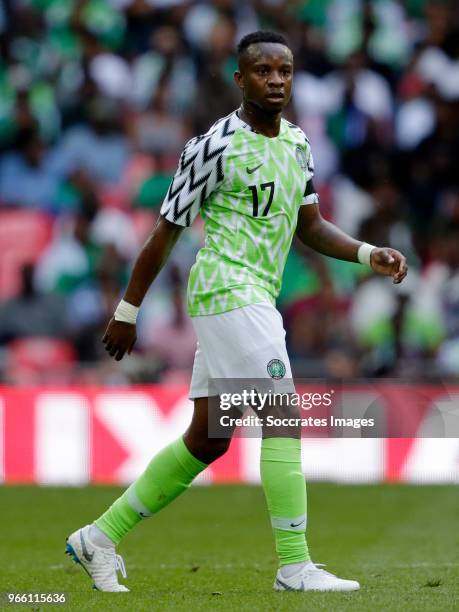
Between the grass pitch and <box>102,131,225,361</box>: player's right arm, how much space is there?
1.10 meters

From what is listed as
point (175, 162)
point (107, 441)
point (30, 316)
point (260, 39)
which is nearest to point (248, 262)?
point (260, 39)

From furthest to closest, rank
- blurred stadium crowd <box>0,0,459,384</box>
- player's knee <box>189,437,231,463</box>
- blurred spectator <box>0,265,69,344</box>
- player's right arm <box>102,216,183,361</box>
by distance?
blurred spectator <box>0,265,69,344</box> → blurred stadium crowd <box>0,0,459,384</box> → player's knee <box>189,437,231,463</box> → player's right arm <box>102,216,183,361</box>

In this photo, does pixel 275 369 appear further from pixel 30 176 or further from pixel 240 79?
pixel 30 176

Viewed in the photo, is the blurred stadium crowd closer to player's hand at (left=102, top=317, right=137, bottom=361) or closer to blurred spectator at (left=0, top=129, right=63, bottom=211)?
blurred spectator at (left=0, top=129, right=63, bottom=211)

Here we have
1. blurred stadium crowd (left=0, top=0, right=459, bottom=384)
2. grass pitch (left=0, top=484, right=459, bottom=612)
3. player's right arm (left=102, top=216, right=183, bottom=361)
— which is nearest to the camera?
grass pitch (left=0, top=484, right=459, bottom=612)

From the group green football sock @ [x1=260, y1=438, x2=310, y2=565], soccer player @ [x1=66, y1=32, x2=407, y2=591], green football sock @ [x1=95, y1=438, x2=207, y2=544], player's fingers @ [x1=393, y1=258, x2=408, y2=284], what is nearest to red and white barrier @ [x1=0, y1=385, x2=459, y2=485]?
green football sock @ [x1=95, y1=438, x2=207, y2=544]

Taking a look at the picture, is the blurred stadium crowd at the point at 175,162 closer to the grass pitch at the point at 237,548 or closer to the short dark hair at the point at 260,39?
the grass pitch at the point at 237,548

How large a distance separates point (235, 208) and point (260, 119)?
39 centimetres

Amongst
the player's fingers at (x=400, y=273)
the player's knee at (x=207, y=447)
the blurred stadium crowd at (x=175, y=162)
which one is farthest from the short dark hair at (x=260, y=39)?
the blurred stadium crowd at (x=175, y=162)

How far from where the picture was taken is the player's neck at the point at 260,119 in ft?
18.4

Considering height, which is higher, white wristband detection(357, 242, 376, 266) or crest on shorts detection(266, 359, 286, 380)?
white wristband detection(357, 242, 376, 266)

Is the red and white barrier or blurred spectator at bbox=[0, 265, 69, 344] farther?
blurred spectator at bbox=[0, 265, 69, 344]

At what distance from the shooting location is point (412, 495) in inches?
428

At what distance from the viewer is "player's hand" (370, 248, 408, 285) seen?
5465mm
